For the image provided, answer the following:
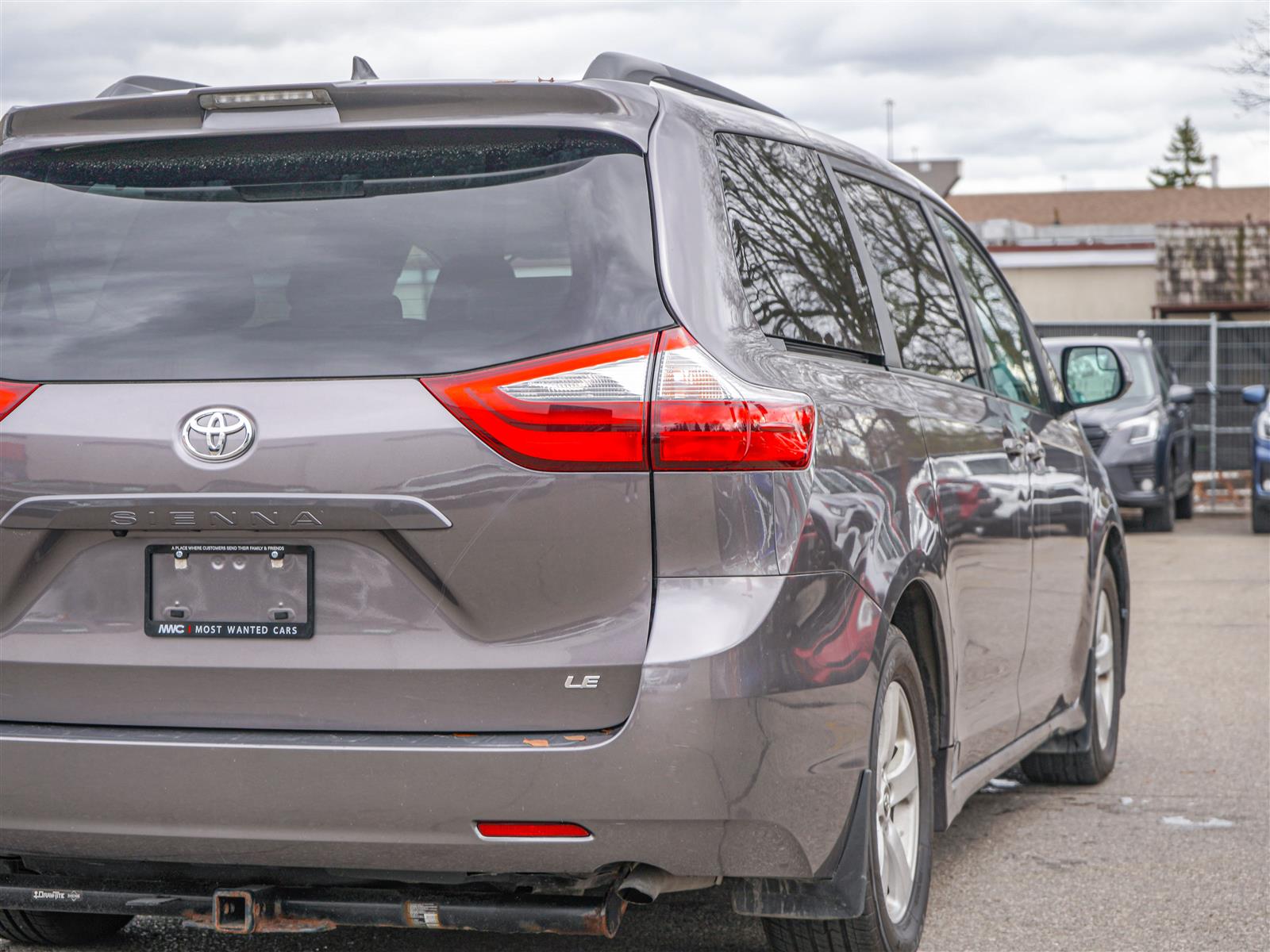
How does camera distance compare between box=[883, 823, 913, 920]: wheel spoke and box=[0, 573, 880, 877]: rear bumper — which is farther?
box=[883, 823, 913, 920]: wheel spoke

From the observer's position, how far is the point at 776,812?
10.6ft

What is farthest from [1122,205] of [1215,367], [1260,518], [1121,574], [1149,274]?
[1121,574]

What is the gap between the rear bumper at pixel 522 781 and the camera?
3.10m

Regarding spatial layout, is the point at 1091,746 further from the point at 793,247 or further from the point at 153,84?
the point at 153,84

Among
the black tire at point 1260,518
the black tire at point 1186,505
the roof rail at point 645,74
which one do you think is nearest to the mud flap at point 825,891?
the roof rail at point 645,74

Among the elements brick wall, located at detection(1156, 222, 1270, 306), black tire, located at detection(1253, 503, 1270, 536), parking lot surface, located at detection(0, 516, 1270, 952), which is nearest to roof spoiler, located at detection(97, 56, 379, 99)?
parking lot surface, located at detection(0, 516, 1270, 952)

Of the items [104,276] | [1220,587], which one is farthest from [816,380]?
[1220,587]

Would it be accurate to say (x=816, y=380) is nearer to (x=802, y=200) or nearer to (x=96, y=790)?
(x=802, y=200)

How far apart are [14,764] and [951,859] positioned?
287cm

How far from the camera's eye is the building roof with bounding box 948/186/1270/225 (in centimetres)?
6475

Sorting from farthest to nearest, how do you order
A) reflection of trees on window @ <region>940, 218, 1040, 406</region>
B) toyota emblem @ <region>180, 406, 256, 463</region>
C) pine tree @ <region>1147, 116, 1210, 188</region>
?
pine tree @ <region>1147, 116, 1210, 188</region>
reflection of trees on window @ <region>940, 218, 1040, 406</region>
toyota emblem @ <region>180, 406, 256, 463</region>

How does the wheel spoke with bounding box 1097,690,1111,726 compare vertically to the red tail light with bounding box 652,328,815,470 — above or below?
below

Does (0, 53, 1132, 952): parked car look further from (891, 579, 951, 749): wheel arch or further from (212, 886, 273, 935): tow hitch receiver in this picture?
(891, 579, 951, 749): wheel arch

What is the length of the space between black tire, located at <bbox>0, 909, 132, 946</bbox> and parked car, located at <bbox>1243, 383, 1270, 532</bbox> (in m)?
13.8
